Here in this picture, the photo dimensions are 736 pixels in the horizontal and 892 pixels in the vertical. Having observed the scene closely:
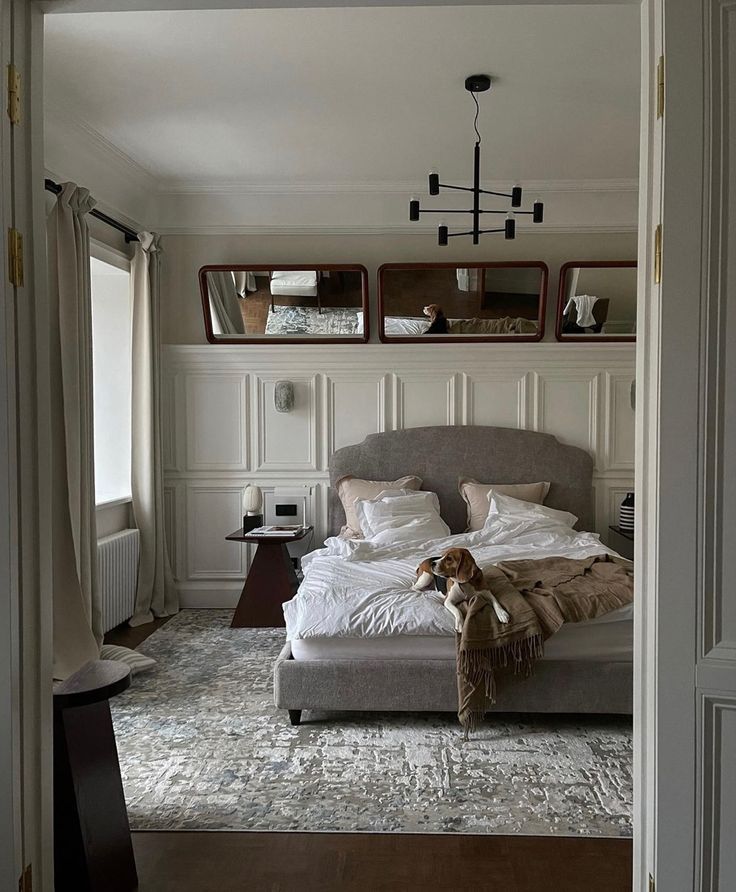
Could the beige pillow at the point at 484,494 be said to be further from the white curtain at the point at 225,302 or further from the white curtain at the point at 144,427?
the white curtain at the point at 144,427

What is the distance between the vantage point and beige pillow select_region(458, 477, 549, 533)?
5484mm

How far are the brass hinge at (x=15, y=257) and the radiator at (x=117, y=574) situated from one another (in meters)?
3.14

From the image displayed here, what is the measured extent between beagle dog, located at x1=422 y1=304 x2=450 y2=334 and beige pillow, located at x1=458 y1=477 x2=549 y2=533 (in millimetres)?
1153

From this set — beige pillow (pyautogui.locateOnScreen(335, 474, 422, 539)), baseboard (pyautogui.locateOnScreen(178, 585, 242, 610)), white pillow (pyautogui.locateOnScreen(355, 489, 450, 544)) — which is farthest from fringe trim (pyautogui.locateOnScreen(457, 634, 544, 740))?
baseboard (pyautogui.locateOnScreen(178, 585, 242, 610))

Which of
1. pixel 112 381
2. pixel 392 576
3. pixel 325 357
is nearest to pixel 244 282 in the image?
pixel 325 357

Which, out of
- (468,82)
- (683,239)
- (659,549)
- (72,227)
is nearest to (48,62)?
(72,227)

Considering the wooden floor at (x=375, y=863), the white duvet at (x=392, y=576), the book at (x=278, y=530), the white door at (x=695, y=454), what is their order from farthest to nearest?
1. the book at (x=278, y=530)
2. the white duvet at (x=392, y=576)
3. the wooden floor at (x=375, y=863)
4. the white door at (x=695, y=454)

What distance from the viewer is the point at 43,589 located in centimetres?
189

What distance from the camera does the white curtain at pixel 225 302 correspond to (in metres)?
5.84

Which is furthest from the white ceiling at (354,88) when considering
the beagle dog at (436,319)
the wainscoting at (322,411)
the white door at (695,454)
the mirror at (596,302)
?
the white door at (695,454)

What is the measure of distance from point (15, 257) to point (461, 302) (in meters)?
4.32

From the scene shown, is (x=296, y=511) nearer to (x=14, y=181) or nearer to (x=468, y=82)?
(x=468, y=82)

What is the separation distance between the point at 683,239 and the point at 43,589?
1.69 metres

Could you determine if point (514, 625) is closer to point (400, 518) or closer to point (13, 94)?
point (400, 518)
